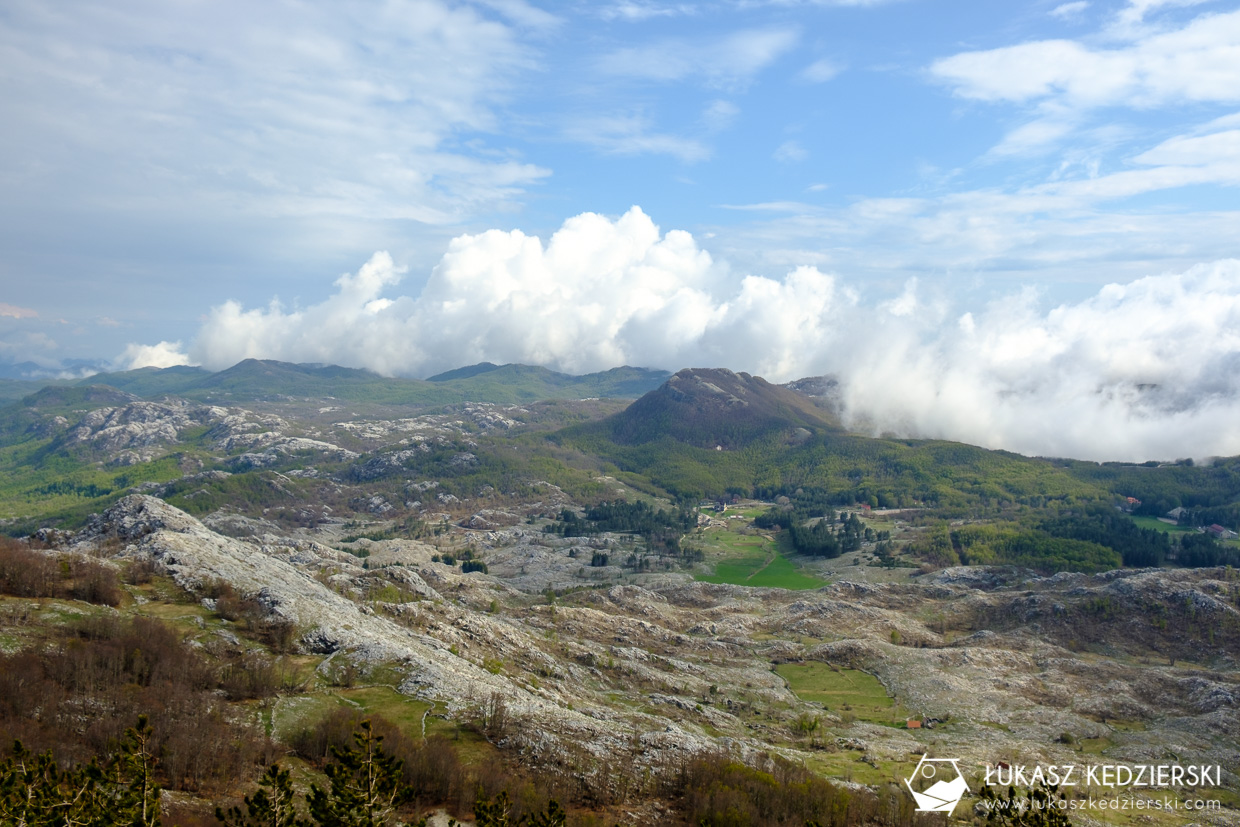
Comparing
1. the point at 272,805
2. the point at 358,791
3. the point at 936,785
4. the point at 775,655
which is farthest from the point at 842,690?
the point at 272,805

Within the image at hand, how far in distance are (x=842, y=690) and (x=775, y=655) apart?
20.4 m

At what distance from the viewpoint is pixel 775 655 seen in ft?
513

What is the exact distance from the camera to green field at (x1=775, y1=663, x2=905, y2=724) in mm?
126938

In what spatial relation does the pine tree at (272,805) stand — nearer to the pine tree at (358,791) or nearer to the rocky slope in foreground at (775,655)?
the pine tree at (358,791)

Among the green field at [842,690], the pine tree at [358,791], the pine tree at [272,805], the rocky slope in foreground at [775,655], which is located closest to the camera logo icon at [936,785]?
the rocky slope in foreground at [775,655]

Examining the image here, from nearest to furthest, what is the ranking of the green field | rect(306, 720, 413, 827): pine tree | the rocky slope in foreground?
1. rect(306, 720, 413, 827): pine tree
2. the rocky slope in foreground
3. the green field

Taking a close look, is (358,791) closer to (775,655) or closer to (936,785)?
(936,785)

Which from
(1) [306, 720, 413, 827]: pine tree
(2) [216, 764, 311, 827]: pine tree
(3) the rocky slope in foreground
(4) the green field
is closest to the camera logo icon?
(3) the rocky slope in foreground

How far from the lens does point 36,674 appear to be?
254 feet

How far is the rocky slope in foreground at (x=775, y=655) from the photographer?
345 feet

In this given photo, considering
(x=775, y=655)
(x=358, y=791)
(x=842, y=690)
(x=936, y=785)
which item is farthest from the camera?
(x=775, y=655)

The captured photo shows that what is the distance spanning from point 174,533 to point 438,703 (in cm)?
8784

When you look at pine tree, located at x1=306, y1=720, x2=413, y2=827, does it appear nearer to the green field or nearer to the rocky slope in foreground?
the rocky slope in foreground

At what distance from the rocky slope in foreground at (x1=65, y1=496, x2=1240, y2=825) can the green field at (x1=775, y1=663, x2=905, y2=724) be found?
10.1ft
